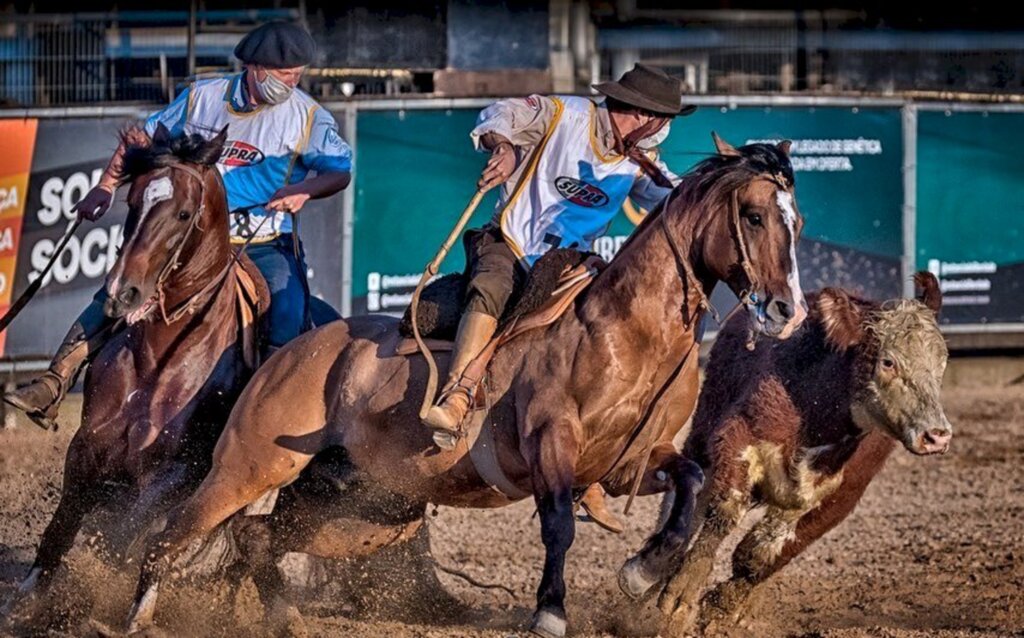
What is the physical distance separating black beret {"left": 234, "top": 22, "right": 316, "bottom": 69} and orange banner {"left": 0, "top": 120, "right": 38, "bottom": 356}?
4.99 metres

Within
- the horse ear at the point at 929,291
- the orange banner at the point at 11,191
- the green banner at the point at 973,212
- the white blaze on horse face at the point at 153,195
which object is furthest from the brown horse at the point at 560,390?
the green banner at the point at 973,212

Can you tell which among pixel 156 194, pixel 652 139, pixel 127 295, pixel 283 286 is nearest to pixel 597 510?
pixel 652 139

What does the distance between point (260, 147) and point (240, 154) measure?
0.09 m

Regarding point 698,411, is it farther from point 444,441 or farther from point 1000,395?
point 1000,395

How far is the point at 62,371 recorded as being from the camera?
677 cm

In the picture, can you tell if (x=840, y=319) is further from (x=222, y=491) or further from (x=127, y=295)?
(x=127, y=295)

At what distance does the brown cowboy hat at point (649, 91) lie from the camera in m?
6.13

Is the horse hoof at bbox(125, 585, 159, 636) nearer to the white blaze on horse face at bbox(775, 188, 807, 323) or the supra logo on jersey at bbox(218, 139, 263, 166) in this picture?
the supra logo on jersey at bbox(218, 139, 263, 166)

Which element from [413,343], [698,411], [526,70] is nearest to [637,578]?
[413,343]

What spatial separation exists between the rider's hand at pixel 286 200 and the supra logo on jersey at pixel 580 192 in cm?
109

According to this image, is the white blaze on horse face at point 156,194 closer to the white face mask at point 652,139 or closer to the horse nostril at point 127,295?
the horse nostril at point 127,295

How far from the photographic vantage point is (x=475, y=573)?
8.25m

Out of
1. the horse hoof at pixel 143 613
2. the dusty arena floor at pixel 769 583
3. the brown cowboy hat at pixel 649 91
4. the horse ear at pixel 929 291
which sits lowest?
the dusty arena floor at pixel 769 583

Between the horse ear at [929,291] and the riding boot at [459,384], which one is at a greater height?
the horse ear at [929,291]
